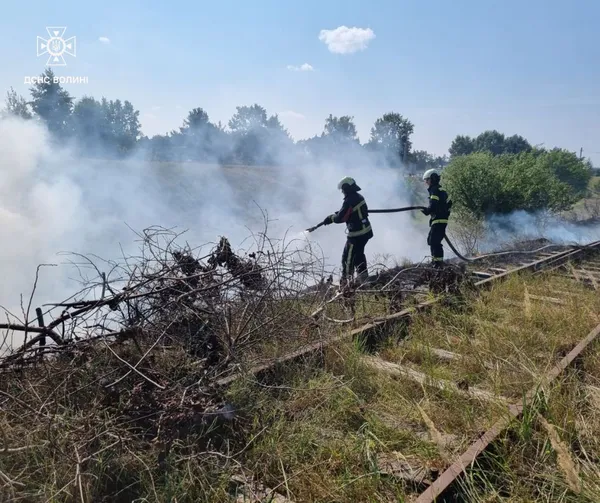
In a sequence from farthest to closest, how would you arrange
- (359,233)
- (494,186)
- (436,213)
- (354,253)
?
1. (494,186)
2. (436,213)
3. (354,253)
4. (359,233)

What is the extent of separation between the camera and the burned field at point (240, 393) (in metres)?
2.25

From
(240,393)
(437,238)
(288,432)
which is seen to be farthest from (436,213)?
(288,432)

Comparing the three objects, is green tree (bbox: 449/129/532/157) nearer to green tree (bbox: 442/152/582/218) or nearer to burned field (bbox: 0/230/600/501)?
green tree (bbox: 442/152/582/218)

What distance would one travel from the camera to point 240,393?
2.97 meters

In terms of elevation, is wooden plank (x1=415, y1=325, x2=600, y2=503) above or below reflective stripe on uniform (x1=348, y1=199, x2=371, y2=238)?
below

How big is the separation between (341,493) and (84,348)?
190 centimetres

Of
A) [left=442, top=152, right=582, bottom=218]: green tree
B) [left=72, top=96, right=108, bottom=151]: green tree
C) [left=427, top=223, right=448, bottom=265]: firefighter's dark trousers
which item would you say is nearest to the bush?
[left=442, top=152, right=582, bottom=218]: green tree

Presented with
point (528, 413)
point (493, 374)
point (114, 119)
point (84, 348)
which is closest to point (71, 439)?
point (84, 348)

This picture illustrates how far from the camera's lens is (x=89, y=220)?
13.7 meters

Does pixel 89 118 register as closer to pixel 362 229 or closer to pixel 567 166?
pixel 567 166

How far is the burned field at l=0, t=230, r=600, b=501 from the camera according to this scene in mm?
2254

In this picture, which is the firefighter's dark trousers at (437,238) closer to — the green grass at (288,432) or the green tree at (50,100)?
the green grass at (288,432)

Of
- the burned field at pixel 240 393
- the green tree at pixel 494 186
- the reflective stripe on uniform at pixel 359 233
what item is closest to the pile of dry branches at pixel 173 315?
the burned field at pixel 240 393

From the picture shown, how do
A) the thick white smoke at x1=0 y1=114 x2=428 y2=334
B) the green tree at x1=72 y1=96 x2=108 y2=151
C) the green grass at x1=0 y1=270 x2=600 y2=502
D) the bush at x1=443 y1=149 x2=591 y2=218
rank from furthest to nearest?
the green tree at x1=72 y1=96 x2=108 y2=151, the bush at x1=443 y1=149 x2=591 y2=218, the thick white smoke at x1=0 y1=114 x2=428 y2=334, the green grass at x1=0 y1=270 x2=600 y2=502
